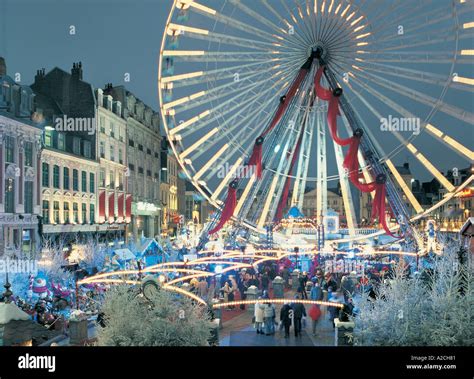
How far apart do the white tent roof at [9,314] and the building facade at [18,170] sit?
5.12 meters

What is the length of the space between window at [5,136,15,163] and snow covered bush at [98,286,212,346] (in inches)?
325

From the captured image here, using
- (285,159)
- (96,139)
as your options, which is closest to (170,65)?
(96,139)

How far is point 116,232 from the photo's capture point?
22125mm

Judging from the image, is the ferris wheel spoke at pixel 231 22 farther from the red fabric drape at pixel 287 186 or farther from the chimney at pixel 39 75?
the chimney at pixel 39 75

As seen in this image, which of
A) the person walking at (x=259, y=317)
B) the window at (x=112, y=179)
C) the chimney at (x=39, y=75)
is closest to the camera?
the person walking at (x=259, y=317)

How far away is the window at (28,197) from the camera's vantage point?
16.8 meters

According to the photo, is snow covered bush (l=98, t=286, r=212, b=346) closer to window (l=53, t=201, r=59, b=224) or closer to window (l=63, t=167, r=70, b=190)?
window (l=53, t=201, r=59, b=224)

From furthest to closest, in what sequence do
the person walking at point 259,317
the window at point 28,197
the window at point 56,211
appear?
the window at point 56,211 → the window at point 28,197 → the person walking at point 259,317

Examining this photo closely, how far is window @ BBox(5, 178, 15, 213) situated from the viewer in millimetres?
15309

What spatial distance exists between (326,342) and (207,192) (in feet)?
35.0

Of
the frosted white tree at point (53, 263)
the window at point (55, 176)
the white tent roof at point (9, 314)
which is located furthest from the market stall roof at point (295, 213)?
the white tent roof at point (9, 314)

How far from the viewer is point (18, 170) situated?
1580 cm

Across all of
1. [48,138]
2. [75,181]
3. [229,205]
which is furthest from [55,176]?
[229,205]
